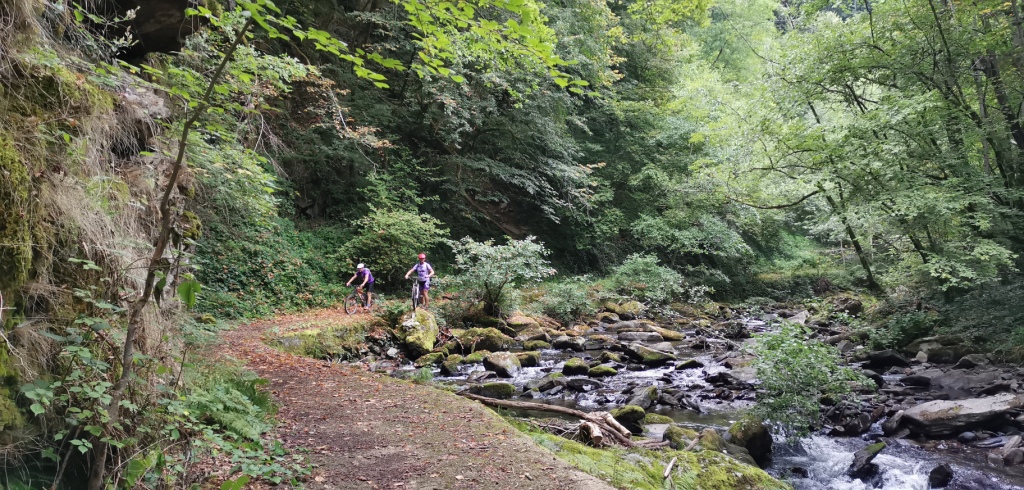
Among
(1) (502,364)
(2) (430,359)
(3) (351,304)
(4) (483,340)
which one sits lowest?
(3) (351,304)

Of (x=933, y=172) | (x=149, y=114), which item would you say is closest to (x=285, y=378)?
(x=149, y=114)

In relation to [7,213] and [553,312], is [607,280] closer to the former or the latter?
[553,312]

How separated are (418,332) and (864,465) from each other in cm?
826

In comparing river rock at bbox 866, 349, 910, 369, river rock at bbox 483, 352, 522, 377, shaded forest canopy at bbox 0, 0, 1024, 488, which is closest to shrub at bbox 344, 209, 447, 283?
shaded forest canopy at bbox 0, 0, 1024, 488

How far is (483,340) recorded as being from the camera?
12195 millimetres

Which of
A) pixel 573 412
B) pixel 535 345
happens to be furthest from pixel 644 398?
pixel 535 345

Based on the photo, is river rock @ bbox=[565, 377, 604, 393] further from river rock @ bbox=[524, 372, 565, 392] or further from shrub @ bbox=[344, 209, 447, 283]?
shrub @ bbox=[344, 209, 447, 283]

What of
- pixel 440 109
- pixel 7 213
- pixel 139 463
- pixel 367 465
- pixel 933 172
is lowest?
pixel 367 465

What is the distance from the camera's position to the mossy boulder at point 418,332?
10945 mm

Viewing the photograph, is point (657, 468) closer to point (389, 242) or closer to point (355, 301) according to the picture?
point (355, 301)

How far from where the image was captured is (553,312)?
16906 millimetres

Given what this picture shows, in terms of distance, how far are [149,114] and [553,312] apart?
45.4ft

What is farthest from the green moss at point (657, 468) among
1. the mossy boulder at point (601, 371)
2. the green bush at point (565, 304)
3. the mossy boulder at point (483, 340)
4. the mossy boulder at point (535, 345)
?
the green bush at point (565, 304)

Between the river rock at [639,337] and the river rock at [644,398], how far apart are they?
18.9ft
